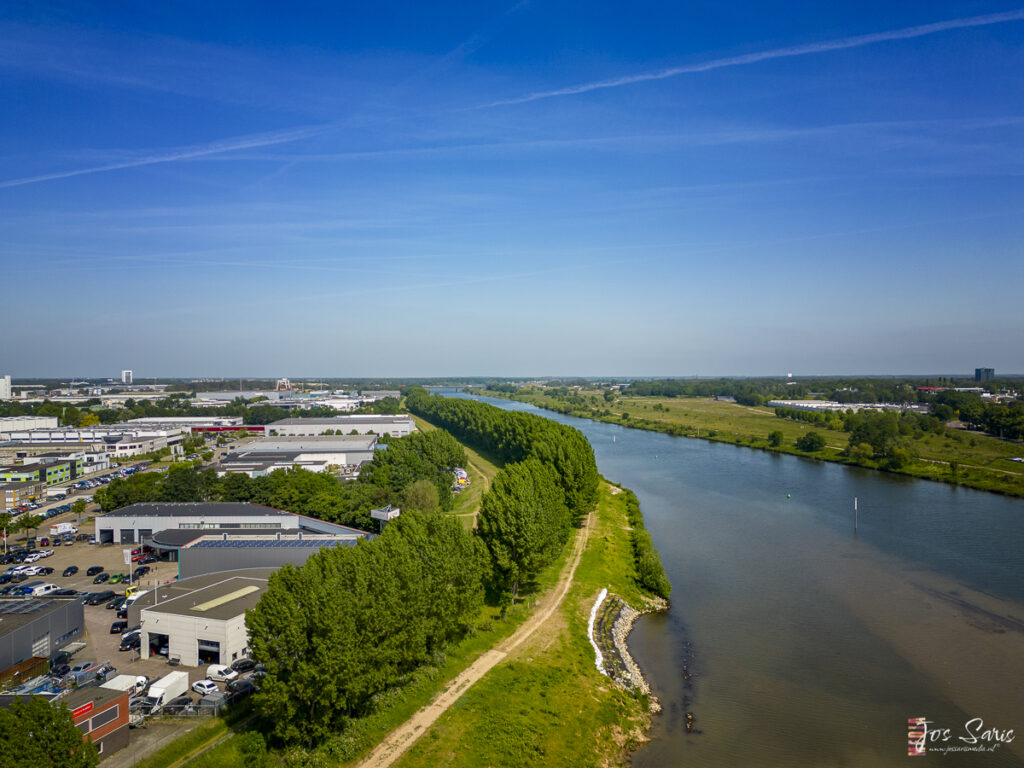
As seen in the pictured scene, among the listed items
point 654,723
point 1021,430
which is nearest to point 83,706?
point 654,723

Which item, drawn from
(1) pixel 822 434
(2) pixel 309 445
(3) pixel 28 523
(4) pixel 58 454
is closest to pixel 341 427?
(2) pixel 309 445

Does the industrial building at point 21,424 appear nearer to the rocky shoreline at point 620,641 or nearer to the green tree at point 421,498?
the green tree at point 421,498

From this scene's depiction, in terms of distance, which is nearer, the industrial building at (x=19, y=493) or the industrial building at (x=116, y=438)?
the industrial building at (x=19, y=493)

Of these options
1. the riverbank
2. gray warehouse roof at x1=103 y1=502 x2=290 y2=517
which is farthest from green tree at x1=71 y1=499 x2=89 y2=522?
the riverbank

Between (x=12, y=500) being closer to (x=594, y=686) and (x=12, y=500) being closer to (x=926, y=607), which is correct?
(x=594, y=686)

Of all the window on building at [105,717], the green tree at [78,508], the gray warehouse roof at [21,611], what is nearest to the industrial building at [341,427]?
the green tree at [78,508]

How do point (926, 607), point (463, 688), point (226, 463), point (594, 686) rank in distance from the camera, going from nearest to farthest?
point (463, 688) < point (594, 686) < point (926, 607) < point (226, 463)
